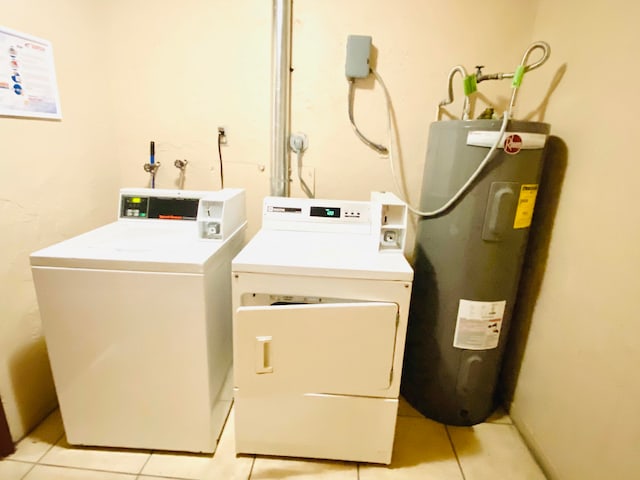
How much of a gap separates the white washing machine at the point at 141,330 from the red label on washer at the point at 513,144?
1079 millimetres

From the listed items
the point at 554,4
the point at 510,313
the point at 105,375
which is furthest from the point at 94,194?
the point at 554,4

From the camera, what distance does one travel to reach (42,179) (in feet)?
4.29

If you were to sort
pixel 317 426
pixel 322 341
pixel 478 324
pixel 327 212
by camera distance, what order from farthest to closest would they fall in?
pixel 327 212 < pixel 478 324 < pixel 317 426 < pixel 322 341

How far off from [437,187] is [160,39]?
1509 mm

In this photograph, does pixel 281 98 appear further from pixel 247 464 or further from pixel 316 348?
pixel 247 464

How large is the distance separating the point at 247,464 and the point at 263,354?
537 mm

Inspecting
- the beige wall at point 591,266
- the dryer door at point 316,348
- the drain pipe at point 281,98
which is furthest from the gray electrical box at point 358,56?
the dryer door at point 316,348

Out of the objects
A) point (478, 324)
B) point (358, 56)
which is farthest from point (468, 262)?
point (358, 56)

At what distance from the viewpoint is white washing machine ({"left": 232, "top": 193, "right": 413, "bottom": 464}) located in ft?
3.40

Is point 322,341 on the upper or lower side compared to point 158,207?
lower

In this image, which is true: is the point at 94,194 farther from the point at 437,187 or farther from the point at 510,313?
the point at 510,313

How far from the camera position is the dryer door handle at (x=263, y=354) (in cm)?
105

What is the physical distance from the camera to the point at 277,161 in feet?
5.40

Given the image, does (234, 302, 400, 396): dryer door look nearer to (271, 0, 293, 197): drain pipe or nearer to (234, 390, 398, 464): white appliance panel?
(234, 390, 398, 464): white appliance panel
